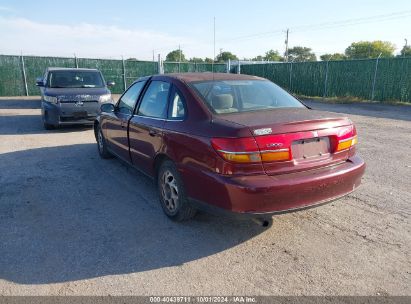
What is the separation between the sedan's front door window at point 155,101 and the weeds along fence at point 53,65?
60.8ft

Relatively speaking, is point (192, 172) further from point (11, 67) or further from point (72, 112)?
point (11, 67)

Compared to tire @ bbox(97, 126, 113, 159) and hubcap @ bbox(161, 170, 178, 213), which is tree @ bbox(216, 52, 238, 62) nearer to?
tire @ bbox(97, 126, 113, 159)

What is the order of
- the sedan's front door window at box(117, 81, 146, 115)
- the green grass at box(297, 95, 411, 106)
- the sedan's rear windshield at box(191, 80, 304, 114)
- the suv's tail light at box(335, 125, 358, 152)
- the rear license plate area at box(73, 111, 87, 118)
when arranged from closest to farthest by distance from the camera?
1. the suv's tail light at box(335, 125, 358, 152)
2. the sedan's rear windshield at box(191, 80, 304, 114)
3. the sedan's front door window at box(117, 81, 146, 115)
4. the rear license plate area at box(73, 111, 87, 118)
5. the green grass at box(297, 95, 411, 106)

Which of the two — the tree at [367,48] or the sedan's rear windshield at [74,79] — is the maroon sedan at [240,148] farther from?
the tree at [367,48]

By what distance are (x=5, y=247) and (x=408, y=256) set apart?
375cm

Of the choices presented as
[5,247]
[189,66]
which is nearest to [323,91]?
[189,66]

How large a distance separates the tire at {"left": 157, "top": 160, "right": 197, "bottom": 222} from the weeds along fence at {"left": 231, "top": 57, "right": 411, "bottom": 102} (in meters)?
15.5

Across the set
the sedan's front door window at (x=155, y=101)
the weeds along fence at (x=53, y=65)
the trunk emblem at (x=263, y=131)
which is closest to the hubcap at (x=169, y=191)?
the sedan's front door window at (x=155, y=101)

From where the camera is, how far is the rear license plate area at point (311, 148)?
3.16 metres

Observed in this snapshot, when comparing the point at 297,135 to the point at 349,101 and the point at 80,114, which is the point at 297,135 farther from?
the point at 349,101

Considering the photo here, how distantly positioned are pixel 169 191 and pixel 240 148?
1251 millimetres

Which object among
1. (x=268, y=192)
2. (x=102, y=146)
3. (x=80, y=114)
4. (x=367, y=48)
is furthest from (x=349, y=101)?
(x=367, y=48)

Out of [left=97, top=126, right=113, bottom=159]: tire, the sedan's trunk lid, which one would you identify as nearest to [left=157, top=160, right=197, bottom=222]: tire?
the sedan's trunk lid

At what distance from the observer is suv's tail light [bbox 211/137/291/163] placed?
2998 mm
